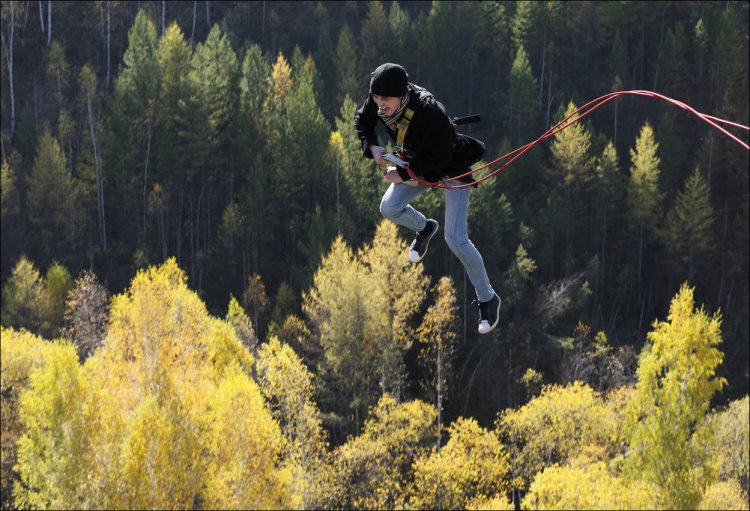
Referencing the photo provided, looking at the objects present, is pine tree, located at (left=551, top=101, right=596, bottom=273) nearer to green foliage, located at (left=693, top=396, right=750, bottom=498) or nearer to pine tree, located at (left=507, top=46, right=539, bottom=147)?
pine tree, located at (left=507, top=46, right=539, bottom=147)

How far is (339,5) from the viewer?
100812 millimetres

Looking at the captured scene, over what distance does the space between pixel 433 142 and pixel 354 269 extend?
41719mm

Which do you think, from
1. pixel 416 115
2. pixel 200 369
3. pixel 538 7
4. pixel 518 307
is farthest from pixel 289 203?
pixel 416 115

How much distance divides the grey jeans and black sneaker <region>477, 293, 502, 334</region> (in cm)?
8

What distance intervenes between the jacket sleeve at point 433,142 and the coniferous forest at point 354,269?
29.9 m

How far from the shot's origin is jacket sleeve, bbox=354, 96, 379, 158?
11.3m

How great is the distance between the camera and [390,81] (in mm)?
10328

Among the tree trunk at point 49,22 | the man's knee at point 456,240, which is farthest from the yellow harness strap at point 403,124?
the tree trunk at point 49,22

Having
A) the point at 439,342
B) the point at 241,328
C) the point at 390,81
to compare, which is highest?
the point at 390,81

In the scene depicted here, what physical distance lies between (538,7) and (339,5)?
22530mm

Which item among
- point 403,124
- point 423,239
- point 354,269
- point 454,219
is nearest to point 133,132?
point 354,269

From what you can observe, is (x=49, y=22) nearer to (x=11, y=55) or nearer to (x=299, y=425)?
(x=11, y=55)

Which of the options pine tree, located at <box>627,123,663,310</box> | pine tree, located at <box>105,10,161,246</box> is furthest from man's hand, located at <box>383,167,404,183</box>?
pine tree, located at <box>105,10,161,246</box>

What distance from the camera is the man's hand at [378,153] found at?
11211 millimetres
